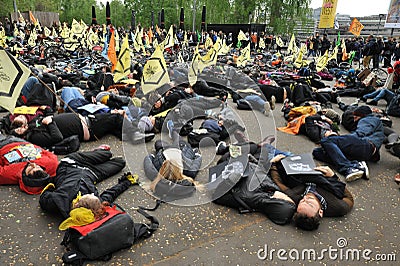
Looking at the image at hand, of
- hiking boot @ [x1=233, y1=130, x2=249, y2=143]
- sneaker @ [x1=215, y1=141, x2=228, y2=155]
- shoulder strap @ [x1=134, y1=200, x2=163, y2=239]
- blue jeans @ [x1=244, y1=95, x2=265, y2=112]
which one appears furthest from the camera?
blue jeans @ [x1=244, y1=95, x2=265, y2=112]

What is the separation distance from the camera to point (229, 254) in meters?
2.80

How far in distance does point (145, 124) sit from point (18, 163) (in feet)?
7.35

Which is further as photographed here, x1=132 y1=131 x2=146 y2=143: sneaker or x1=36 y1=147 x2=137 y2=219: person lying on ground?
x1=132 y1=131 x2=146 y2=143: sneaker

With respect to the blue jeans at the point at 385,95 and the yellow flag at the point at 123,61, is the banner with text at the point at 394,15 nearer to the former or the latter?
the blue jeans at the point at 385,95

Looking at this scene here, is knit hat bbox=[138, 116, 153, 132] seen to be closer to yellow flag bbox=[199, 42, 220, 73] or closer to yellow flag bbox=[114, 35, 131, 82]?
yellow flag bbox=[114, 35, 131, 82]

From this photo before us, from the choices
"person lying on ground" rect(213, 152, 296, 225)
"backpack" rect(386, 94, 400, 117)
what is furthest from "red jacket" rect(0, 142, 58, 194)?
"backpack" rect(386, 94, 400, 117)

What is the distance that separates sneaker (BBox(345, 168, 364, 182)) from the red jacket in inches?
156

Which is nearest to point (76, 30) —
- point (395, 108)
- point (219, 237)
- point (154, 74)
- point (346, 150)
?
point (154, 74)

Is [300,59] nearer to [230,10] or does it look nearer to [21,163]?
[21,163]

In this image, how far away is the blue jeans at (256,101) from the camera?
707cm

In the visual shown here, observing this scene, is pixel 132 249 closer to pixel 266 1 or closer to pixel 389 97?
pixel 389 97

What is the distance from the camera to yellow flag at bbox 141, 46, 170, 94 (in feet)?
17.6

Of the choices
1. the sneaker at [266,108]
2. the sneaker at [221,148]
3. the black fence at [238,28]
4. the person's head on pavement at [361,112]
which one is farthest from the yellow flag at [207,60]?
the black fence at [238,28]

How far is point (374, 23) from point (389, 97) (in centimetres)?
4737
